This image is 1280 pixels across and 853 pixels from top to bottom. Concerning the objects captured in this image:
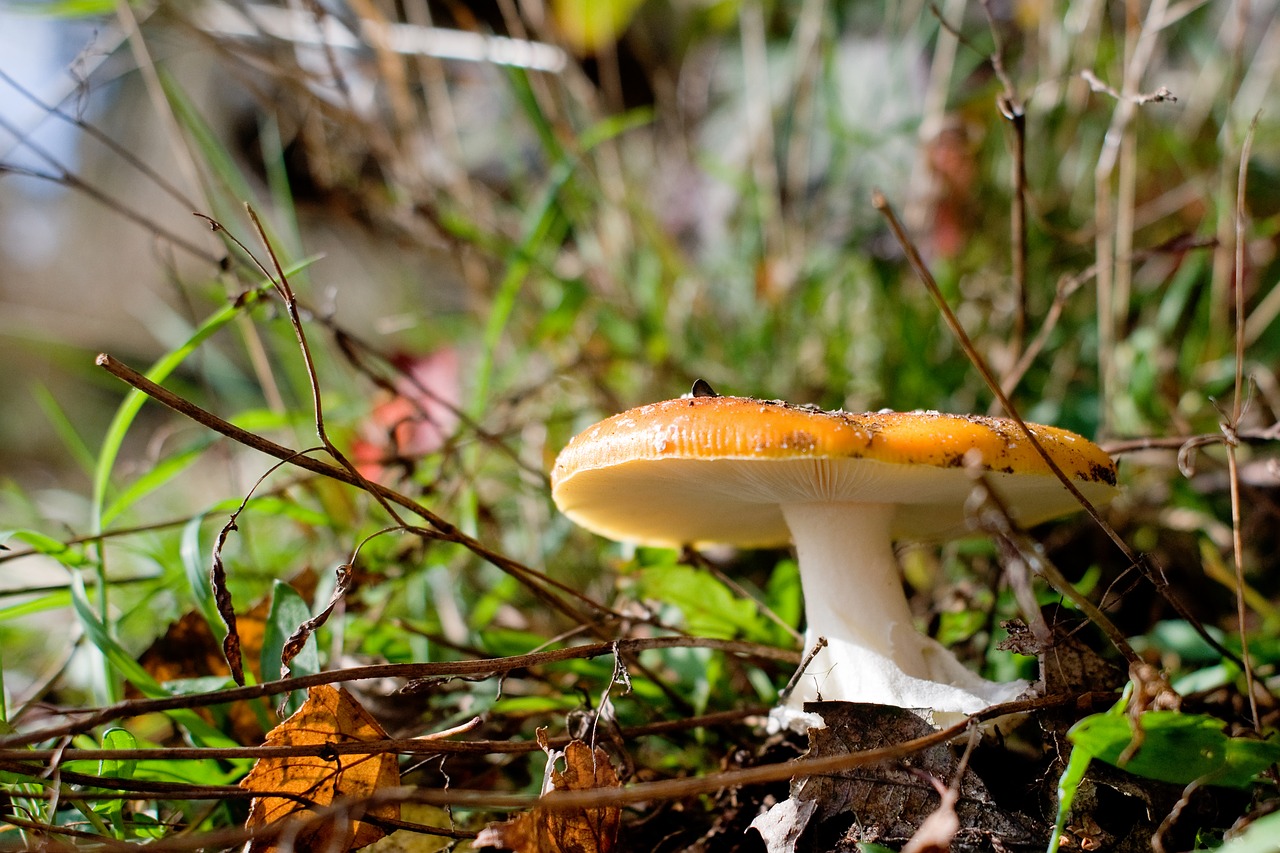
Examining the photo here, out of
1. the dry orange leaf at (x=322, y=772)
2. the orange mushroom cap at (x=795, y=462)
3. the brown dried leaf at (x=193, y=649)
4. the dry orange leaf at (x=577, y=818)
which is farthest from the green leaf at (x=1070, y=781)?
the brown dried leaf at (x=193, y=649)

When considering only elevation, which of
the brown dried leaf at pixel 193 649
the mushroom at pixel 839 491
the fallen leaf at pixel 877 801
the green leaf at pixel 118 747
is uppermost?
the mushroom at pixel 839 491

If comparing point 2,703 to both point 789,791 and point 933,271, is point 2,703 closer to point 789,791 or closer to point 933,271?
point 789,791

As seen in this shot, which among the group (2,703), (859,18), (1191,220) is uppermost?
(859,18)

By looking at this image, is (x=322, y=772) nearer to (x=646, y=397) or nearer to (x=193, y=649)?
(x=193, y=649)

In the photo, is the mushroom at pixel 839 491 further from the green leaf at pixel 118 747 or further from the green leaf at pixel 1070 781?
the green leaf at pixel 118 747

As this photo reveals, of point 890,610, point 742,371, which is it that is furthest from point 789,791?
point 742,371

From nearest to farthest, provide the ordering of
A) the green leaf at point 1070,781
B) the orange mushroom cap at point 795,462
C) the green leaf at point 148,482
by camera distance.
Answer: the green leaf at point 1070,781, the orange mushroom cap at point 795,462, the green leaf at point 148,482

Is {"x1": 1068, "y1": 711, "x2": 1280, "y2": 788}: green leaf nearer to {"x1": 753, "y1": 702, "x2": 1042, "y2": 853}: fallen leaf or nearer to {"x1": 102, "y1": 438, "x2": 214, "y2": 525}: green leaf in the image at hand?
{"x1": 753, "y1": 702, "x2": 1042, "y2": 853}: fallen leaf
